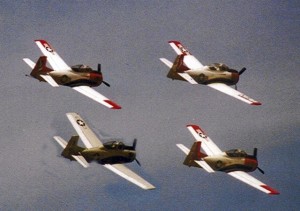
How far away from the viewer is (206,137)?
376 feet

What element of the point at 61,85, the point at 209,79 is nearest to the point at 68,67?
the point at 61,85

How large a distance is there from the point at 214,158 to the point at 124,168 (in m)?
11.3

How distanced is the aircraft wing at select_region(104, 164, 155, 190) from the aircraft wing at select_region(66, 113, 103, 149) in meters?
3.51

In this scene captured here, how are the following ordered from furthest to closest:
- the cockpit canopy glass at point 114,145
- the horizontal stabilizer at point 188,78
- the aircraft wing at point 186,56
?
the aircraft wing at point 186,56 → the horizontal stabilizer at point 188,78 → the cockpit canopy glass at point 114,145

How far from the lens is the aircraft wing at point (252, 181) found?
103m

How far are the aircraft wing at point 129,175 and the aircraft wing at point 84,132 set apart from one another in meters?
3.51

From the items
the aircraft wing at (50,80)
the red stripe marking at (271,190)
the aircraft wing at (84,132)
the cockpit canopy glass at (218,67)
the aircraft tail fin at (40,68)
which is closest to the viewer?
the red stripe marking at (271,190)

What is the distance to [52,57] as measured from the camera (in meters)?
115

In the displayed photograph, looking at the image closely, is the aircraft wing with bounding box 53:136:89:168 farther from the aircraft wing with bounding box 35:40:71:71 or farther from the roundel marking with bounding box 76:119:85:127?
the aircraft wing with bounding box 35:40:71:71

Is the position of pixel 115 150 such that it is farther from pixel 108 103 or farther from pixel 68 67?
pixel 68 67

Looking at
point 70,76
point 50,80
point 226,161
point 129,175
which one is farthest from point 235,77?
point 50,80

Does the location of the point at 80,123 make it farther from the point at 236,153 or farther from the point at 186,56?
the point at 186,56

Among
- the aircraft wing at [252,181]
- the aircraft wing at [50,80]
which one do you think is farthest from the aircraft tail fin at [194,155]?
the aircraft wing at [50,80]

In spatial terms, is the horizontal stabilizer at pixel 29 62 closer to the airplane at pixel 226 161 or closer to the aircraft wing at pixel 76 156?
the aircraft wing at pixel 76 156
